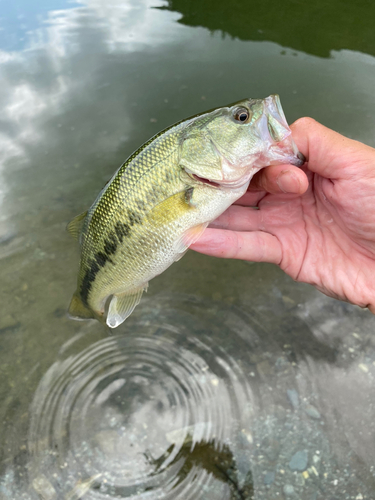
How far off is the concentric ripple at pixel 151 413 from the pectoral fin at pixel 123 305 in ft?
2.82

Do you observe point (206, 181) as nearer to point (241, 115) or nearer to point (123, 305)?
point (241, 115)

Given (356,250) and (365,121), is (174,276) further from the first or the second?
(365,121)

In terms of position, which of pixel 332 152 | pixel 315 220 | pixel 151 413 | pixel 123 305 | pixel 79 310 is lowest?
pixel 151 413

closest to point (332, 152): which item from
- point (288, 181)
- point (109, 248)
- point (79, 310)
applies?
point (288, 181)

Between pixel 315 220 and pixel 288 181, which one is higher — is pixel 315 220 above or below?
below

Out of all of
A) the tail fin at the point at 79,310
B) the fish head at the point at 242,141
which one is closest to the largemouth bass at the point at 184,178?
the fish head at the point at 242,141

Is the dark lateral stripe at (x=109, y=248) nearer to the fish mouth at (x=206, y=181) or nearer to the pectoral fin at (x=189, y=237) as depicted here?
the pectoral fin at (x=189, y=237)

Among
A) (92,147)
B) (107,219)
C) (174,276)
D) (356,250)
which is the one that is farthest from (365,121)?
(107,219)

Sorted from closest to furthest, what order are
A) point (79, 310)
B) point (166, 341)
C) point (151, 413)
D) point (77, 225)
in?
1. point (77, 225)
2. point (79, 310)
3. point (151, 413)
4. point (166, 341)

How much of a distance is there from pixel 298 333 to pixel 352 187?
1753 mm

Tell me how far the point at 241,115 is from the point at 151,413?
2649 mm

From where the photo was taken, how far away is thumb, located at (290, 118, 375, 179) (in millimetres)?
2252

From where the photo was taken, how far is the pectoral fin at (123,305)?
9.13 ft

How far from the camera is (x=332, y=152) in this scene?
7.47 feet
